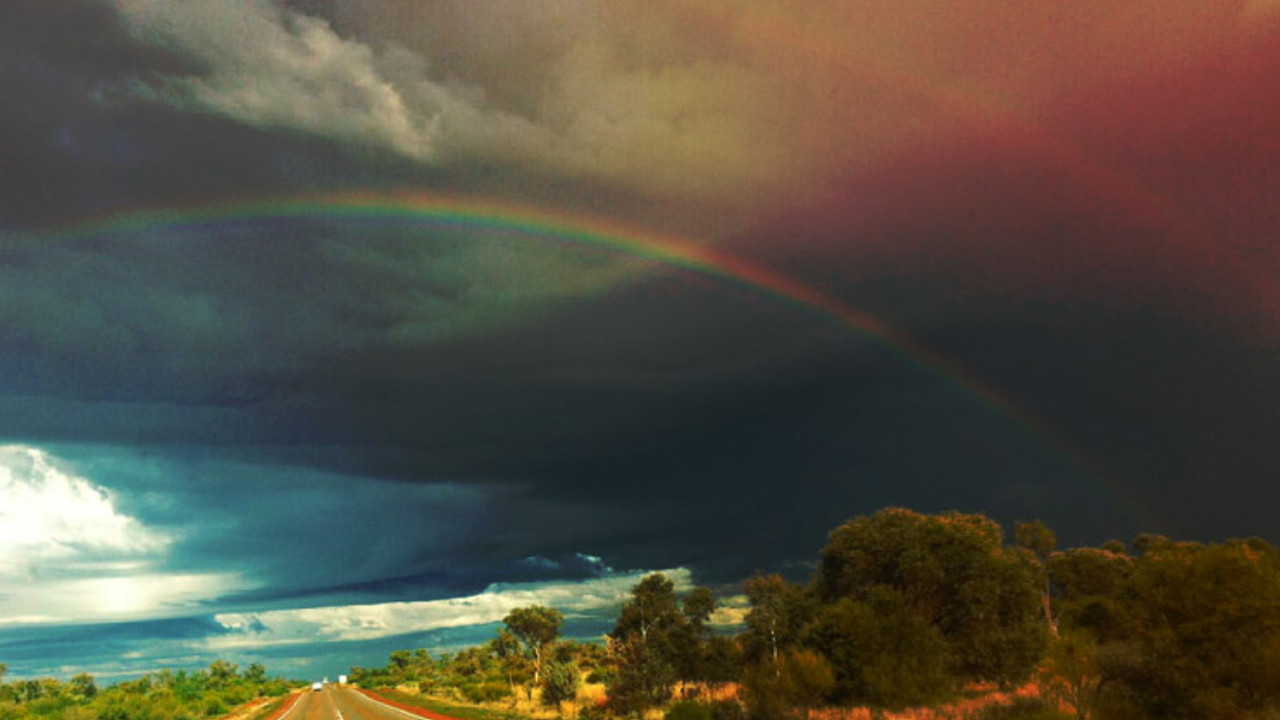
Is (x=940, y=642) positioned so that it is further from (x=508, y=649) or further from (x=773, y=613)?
(x=508, y=649)

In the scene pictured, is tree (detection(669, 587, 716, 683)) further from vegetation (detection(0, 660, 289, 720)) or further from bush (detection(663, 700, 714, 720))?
vegetation (detection(0, 660, 289, 720))

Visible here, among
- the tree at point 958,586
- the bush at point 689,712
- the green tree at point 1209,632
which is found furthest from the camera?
the tree at point 958,586

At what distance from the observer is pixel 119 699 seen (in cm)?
8331

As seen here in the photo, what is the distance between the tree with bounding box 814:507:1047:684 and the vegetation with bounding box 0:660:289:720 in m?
66.4

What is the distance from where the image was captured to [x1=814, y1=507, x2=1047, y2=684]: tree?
55.2 meters

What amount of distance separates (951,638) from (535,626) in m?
59.3

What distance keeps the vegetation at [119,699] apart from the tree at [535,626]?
1419 inches

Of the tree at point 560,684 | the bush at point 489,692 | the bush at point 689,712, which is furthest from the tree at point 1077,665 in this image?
the bush at point 489,692

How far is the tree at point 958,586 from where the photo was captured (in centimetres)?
5516

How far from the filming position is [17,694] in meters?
111

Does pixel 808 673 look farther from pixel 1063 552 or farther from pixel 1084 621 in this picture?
pixel 1063 552

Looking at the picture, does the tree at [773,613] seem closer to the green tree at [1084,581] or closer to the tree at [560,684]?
the tree at [560,684]

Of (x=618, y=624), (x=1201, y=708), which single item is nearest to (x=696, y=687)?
(x=618, y=624)

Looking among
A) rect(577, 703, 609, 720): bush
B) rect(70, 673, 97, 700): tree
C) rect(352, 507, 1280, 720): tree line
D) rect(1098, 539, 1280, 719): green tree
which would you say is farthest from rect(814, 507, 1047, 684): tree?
rect(70, 673, 97, 700): tree
